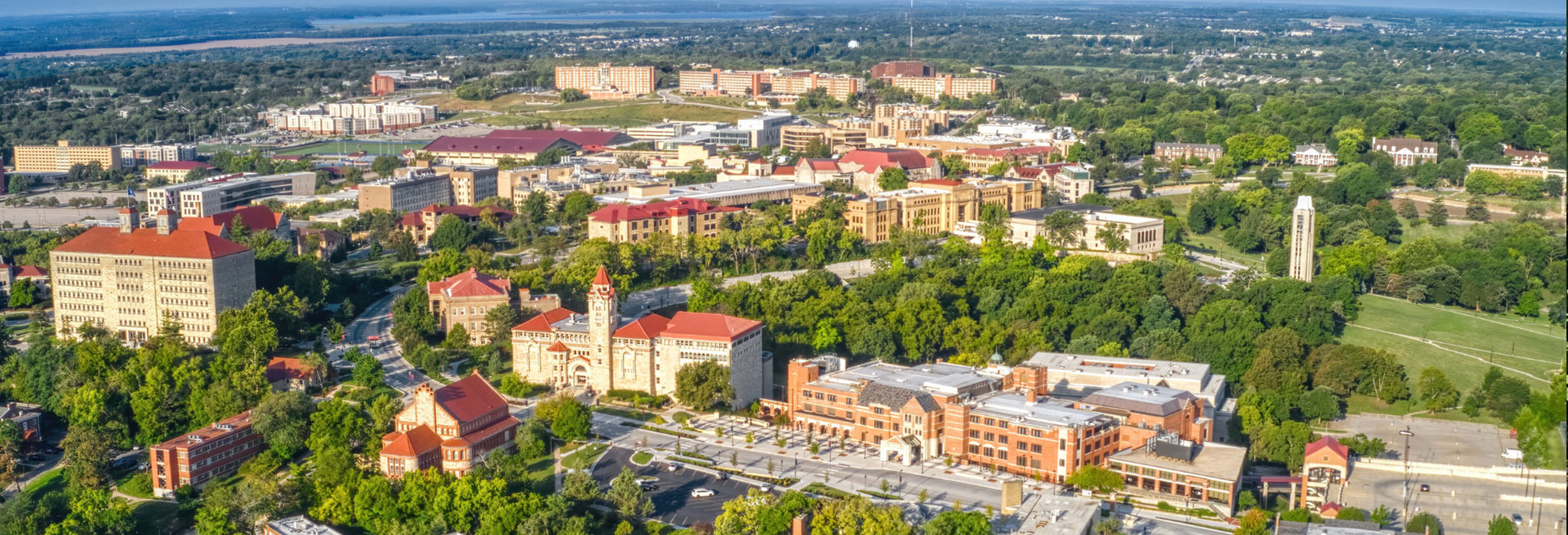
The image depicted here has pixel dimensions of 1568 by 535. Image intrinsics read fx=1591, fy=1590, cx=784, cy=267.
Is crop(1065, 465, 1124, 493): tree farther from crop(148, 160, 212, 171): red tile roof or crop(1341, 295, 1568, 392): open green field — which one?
crop(148, 160, 212, 171): red tile roof

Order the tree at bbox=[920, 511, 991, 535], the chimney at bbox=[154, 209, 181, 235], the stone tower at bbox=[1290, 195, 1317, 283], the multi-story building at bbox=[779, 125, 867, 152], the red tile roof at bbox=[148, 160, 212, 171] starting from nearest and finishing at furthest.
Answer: the tree at bbox=[920, 511, 991, 535], the chimney at bbox=[154, 209, 181, 235], the stone tower at bbox=[1290, 195, 1317, 283], the red tile roof at bbox=[148, 160, 212, 171], the multi-story building at bbox=[779, 125, 867, 152]

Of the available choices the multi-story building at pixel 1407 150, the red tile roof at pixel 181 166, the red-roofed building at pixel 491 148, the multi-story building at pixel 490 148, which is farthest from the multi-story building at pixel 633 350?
the multi-story building at pixel 1407 150

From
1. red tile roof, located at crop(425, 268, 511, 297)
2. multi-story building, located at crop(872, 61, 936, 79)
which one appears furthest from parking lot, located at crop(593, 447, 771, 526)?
multi-story building, located at crop(872, 61, 936, 79)

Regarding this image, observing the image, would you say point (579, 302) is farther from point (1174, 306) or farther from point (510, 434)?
point (1174, 306)

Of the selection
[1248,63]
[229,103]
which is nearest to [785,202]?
[229,103]

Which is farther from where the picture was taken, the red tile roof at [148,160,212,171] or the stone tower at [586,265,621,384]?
the red tile roof at [148,160,212,171]

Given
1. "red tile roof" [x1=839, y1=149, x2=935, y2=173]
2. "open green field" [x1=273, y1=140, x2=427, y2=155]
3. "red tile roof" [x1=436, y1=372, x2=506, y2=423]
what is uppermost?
"red tile roof" [x1=839, y1=149, x2=935, y2=173]

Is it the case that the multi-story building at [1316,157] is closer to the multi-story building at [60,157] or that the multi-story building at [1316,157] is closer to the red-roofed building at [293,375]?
the red-roofed building at [293,375]
